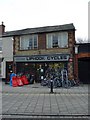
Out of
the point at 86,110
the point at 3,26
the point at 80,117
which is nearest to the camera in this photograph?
the point at 80,117

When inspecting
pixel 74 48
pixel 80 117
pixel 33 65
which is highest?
pixel 74 48

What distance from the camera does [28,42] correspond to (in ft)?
88.1

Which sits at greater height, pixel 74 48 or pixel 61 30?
pixel 61 30

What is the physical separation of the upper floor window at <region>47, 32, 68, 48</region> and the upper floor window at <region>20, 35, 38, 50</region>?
5.23 ft

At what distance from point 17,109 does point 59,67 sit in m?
14.8

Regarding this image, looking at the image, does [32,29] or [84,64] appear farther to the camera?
[32,29]

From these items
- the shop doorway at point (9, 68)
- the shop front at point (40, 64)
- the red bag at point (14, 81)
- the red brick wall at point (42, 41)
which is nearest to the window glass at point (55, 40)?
the red brick wall at point (42, 41)

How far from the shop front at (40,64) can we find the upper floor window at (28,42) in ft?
3.99

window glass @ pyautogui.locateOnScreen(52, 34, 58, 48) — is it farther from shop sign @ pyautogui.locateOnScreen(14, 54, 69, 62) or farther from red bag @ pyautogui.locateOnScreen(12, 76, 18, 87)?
red bag @ pyautogui.locateOnScreen(12, 76, 18, 87)

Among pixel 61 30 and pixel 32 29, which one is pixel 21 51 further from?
pixel 61 30

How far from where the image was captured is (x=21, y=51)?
26844mm

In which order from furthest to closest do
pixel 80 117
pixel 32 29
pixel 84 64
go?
pixel 32 29, pixel 84 64, pixel 80 117

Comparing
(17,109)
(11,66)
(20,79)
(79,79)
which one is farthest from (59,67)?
(17,109)

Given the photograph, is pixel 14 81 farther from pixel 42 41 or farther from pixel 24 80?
pixel 42 41
